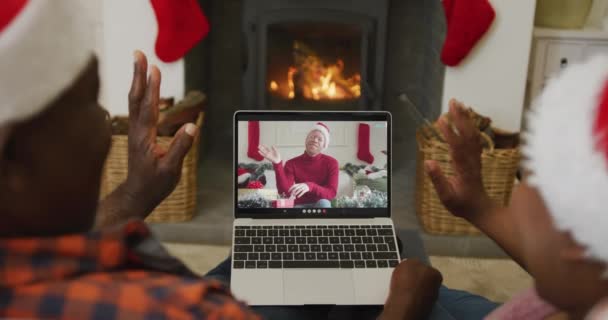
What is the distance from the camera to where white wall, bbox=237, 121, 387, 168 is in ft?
4.91

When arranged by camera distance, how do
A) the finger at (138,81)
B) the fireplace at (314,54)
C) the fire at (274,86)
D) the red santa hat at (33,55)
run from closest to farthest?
the red santa hat at (33,55)
the finger at (138,81)
the fireplace at (314,54)
the fire at (274,86)

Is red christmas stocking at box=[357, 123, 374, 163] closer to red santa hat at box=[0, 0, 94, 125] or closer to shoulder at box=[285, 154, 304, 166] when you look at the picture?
shoulder at box=[285, 154, 304, 166]

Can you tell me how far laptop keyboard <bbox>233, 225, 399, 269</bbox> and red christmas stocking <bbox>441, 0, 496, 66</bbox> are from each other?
Answer: 107 cm

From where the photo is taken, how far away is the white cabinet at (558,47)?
8.09 feet

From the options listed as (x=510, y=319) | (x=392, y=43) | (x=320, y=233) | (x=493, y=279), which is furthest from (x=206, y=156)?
(x=510, y=319)

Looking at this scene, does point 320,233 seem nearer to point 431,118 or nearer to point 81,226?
point 81,226

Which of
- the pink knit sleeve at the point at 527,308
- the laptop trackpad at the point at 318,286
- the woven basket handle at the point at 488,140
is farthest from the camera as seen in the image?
the woven basket handle at the point at 488,140

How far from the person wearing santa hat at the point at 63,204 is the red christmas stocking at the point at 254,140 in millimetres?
784

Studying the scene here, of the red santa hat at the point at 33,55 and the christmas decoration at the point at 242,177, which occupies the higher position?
the red santa hat at the point at 33,55

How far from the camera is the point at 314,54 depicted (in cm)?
280

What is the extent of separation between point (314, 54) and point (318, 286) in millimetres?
1642

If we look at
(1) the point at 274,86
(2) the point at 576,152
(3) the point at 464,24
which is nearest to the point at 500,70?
(3) the point at 464,24

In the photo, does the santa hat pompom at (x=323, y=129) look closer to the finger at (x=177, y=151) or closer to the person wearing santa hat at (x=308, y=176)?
the person wearing santa hat at (x=308, y=176)

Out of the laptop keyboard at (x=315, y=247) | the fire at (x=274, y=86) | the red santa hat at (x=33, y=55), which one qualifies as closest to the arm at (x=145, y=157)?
the laptop keyboard at (x=315, y=247)
